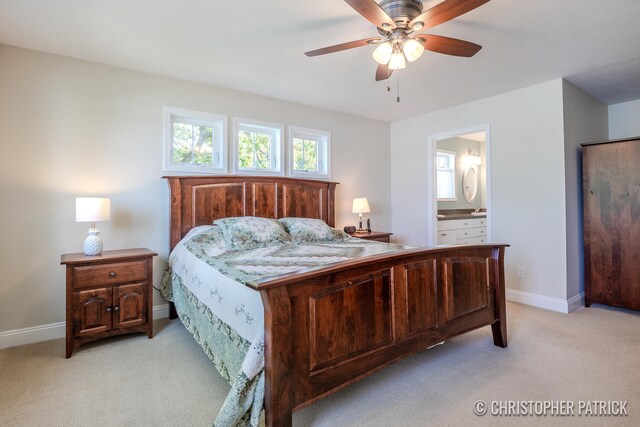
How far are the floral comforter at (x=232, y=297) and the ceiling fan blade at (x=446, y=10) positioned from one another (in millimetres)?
1565

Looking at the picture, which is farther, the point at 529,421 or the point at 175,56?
the point at 175,56

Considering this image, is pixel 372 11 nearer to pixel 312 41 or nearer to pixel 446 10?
pixel 446 10

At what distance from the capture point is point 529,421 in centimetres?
168

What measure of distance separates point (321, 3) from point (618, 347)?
3435mm

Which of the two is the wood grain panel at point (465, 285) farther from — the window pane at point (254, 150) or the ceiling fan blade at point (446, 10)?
the window pane at point (254, 150)

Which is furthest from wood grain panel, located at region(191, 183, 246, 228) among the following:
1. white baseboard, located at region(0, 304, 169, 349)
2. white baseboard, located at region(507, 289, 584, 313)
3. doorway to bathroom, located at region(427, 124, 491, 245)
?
white baseboard, located at region(507, 289, 584, 313)

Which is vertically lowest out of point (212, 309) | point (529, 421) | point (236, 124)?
point (529, 421)

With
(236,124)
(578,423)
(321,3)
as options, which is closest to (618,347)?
(578,423)

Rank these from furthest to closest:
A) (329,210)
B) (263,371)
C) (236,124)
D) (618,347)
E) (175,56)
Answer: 1. (329,210)
2. (236,124)
3. (175,56)
4. (618,347)
5. (263,371)

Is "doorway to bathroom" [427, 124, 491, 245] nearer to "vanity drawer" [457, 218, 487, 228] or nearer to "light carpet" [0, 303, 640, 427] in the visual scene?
"vanity drawer" [457, 218, 487, 228]

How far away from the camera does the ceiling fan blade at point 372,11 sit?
1647 millimetres

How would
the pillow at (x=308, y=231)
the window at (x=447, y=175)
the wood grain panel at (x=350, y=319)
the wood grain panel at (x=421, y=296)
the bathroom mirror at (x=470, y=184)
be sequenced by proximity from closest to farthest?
the wood grain panel at (x=350, y=319) < the wood grain panel at (x=421, y=296) < the pillow at (x=308, y=231) < the window at (x=447, y=175) < the bathroom mirror at (x=470, y=184)

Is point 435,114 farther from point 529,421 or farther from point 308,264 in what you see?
point 529,421

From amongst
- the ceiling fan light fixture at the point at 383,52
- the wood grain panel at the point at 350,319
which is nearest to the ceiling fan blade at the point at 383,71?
the ceiling fan light fixture at the point at 383,52
